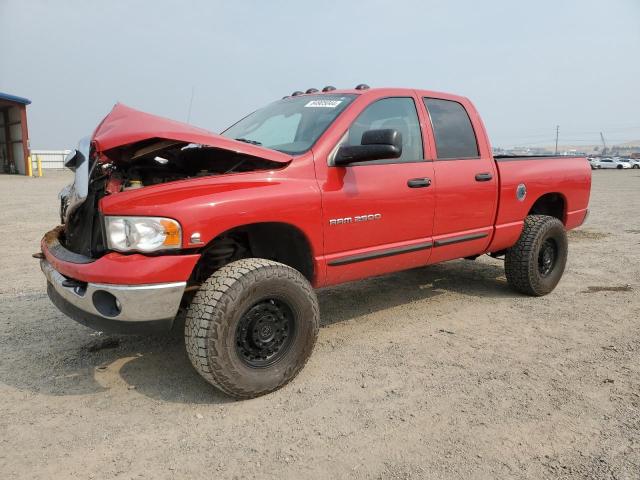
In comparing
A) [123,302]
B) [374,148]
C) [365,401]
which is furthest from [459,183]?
[123,302]

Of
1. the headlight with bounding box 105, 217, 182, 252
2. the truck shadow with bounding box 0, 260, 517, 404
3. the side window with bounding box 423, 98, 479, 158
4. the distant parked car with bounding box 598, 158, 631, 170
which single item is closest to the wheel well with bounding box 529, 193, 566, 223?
the truck shadow with bounding box 0, 260, 517, 404

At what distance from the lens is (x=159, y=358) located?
3375 mm

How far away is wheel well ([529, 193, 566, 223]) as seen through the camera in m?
5.08

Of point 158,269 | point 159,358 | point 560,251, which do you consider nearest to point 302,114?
point 158,269

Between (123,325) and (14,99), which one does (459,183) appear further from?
(14,99)

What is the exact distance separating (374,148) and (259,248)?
3.31 feet

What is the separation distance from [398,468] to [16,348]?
9.40 feet

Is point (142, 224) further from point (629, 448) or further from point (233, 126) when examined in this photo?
point (629, 448)

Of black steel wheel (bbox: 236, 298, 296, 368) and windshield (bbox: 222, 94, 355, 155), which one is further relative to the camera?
windshield (bbox: 222, 94, 355, 155)

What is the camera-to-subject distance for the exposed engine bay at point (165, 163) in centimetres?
278

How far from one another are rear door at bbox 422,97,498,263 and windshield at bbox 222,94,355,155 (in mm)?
884

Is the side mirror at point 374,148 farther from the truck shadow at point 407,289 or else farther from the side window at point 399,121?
the truck shadow at point 407,289

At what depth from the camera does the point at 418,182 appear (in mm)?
3643

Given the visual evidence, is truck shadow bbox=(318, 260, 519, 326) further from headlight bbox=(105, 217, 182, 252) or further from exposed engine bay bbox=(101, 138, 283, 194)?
headlight bbox=(105, 217, 182, 252)
